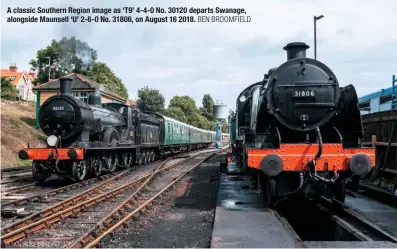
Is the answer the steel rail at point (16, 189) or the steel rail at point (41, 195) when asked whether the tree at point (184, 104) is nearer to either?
the steel rail at point (41, 195)

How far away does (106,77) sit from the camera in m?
66.1

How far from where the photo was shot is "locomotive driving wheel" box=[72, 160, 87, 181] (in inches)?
512

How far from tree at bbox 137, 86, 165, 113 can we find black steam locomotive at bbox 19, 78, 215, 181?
3849cm

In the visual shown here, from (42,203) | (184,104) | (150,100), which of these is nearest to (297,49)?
(42,203)

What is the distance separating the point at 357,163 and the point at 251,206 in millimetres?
2395

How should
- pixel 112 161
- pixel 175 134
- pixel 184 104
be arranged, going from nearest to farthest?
pixel 112 161, pixel 175 134, pixel 184 104

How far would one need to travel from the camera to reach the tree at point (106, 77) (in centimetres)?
6306

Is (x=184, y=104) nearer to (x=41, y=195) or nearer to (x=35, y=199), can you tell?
(x=41, y=195)

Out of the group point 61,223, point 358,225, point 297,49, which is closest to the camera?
point 358,225

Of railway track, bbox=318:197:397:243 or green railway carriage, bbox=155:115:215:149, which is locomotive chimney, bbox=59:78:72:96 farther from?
green railway carriage, bbox=155:115:215:149

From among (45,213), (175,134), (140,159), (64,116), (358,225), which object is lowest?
(358,225)

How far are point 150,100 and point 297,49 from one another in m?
A: 50.4

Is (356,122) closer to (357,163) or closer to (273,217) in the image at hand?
(357,163)

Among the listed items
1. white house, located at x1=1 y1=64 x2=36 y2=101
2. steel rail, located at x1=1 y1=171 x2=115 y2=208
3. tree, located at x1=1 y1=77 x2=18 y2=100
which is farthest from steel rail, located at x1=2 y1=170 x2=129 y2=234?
white house, located at x1=1 y1=64 x2=36 y2=101
